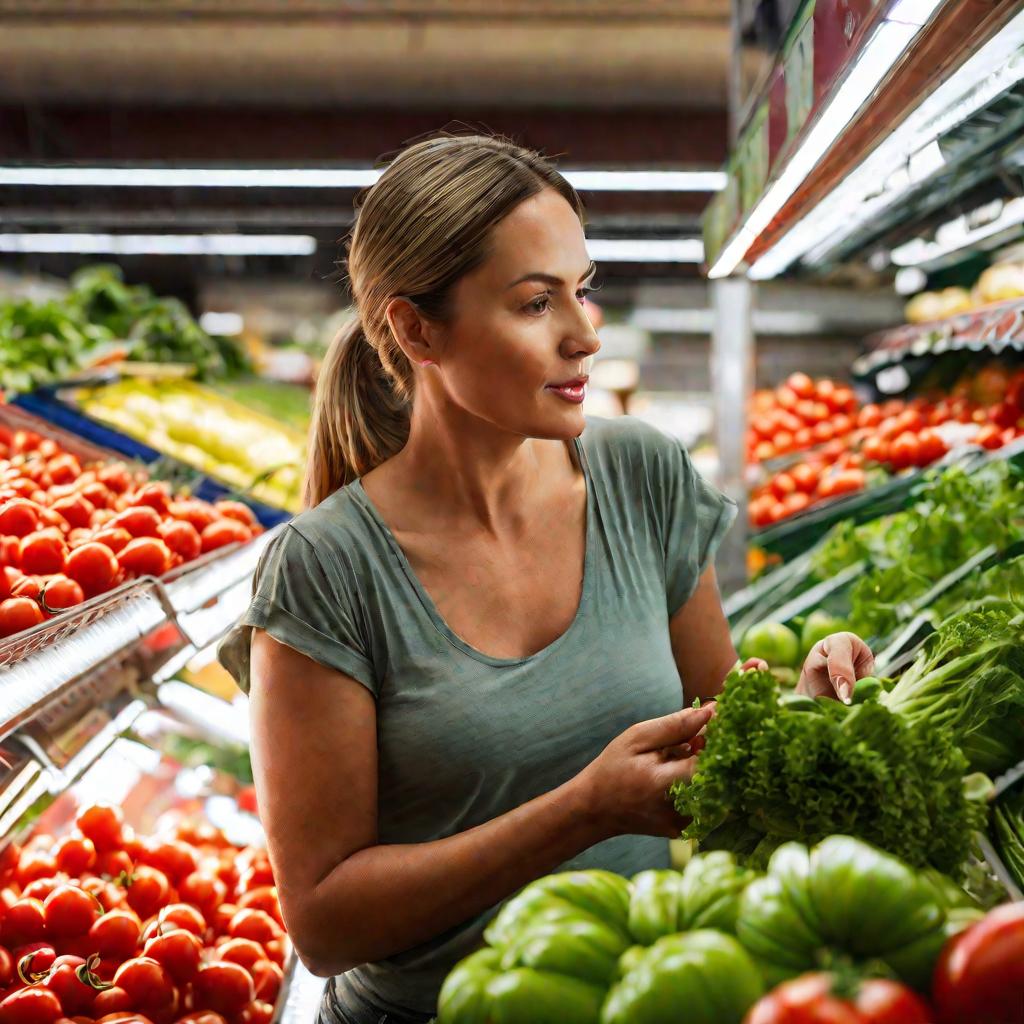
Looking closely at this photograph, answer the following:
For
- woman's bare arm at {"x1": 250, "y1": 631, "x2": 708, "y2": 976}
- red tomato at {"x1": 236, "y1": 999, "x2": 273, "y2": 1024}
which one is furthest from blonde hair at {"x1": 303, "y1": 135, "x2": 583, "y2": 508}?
red tomato at {"x1": 236, "y1": 999, "x2": 273, "y2": 1024}

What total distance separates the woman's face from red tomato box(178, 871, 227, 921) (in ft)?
4.67

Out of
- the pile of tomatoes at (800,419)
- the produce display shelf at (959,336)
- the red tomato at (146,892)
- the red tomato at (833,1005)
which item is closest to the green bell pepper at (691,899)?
the red tomato at (833,1005)

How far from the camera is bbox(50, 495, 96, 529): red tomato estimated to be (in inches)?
103

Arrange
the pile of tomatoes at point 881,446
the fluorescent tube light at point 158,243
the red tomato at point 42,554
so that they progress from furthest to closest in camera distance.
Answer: the fluorescent tube light at point 158,243 < the pile of tomatoes at point 881,446 < the red tomato at point 42,554

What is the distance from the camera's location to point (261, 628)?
5.21 ft

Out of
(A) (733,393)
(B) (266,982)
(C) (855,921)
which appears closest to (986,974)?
(C) (855,921)

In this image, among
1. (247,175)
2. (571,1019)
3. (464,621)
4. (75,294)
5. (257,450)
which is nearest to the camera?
(571,1019)

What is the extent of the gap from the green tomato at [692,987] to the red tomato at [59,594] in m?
1.53

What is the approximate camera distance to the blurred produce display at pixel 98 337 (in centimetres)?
462

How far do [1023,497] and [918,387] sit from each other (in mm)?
2663

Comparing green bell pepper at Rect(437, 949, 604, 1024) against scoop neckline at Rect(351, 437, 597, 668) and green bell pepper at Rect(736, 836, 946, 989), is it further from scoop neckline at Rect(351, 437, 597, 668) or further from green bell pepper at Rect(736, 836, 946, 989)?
scoop neckline at Rect(351, 437, 597, 668)

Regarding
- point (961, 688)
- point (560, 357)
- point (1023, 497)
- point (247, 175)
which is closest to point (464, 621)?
point (560, 357)

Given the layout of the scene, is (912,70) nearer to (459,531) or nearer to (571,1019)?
(459,531)

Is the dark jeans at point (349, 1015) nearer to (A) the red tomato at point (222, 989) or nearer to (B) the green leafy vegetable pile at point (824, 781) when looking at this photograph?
(A) the red tomato at point (222, 989)
